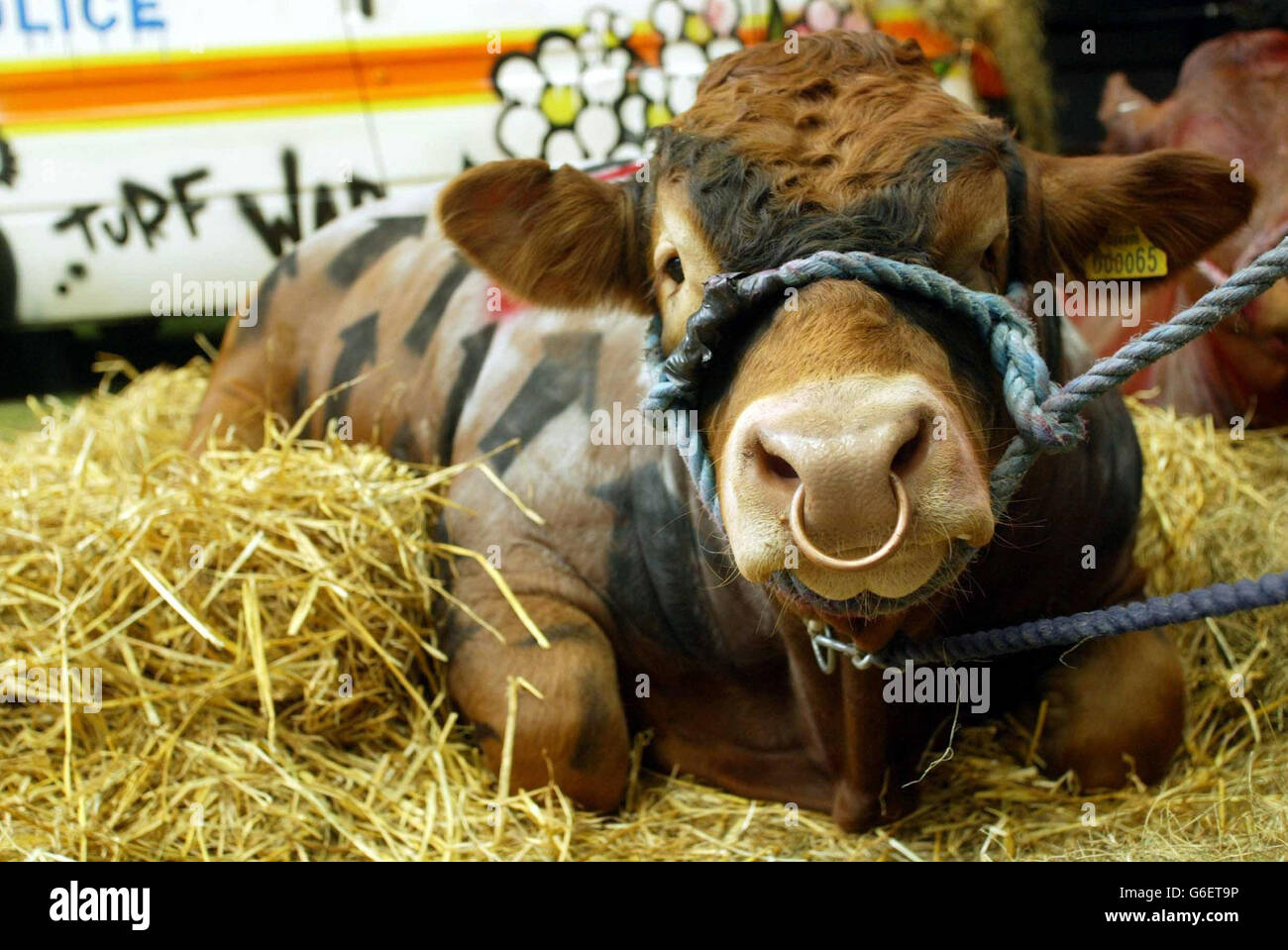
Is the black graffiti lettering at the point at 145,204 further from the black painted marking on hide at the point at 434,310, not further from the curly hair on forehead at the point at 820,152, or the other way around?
the curly hair on forehead at the point at 820,152

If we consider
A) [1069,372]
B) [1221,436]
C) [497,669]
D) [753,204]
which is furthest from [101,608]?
[1221,436]

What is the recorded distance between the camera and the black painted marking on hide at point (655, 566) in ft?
8.92

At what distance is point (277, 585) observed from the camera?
2.85m

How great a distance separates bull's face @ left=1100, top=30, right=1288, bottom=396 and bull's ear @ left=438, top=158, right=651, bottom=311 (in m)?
1.93

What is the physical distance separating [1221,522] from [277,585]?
7.82 feet

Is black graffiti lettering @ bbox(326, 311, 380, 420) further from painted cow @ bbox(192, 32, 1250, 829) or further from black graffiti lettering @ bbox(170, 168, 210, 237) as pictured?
black graffiti lettering @ bbox(170, 168, 210, 237)

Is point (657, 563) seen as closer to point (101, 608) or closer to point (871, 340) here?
point (871, 340)

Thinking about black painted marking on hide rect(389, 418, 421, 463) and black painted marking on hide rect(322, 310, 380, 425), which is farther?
black painted marking on hide rect(322, 310, 380, 425)

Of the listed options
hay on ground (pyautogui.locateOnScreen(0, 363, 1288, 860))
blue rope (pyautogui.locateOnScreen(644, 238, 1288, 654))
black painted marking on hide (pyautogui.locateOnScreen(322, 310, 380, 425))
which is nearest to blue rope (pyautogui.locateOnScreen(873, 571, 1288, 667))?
blue rope (pyautogui.locateOnScreen(644, 238, 1288, 654))

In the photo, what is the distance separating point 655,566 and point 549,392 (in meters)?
0.61

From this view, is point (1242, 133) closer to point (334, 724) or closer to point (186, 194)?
point (334, 724)

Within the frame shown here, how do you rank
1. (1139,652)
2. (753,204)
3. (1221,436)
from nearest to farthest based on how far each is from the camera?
(753,204)
(1139,652)
(1221,436)

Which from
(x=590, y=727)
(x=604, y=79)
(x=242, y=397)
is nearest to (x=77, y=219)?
(x=242, y=397)

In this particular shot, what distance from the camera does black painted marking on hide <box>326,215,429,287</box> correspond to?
4340 millimetres
